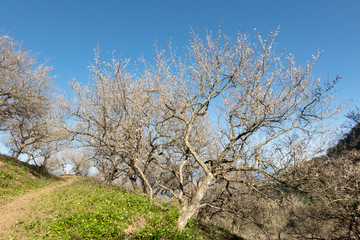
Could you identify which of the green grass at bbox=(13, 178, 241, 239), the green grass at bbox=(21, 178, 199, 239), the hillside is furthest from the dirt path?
the green grass at bbox=(21, 178, 199, 239)

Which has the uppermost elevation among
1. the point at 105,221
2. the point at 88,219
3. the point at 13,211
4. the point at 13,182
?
the point at 105,221

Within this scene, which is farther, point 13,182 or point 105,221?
point 13,182

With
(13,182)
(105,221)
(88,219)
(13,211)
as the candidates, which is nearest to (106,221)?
(105,221)

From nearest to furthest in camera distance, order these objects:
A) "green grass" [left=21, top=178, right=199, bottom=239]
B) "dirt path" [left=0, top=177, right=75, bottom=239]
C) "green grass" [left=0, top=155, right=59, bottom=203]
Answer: "green grass" [left=21, top=178, right=199, bottom=239] → "dirt path" [left=0, top=177, right=75, bottom=239] → "green grass" [left=0, top=155, right=59, bottom=203]

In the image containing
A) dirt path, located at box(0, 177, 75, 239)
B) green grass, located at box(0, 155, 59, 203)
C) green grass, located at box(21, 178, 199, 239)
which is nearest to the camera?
green grass, located at box(21, 178, 199, 239)

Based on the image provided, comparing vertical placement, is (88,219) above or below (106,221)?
below

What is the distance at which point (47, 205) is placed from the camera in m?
9.59

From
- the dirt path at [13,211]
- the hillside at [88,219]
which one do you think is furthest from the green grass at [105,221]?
the dirt path at [13,211]

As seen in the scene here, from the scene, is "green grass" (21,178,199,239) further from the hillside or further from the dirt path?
the dirt path

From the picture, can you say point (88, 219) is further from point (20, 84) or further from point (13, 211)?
point (20, 84)

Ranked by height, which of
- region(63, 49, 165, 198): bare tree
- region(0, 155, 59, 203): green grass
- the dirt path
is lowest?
the dirt path

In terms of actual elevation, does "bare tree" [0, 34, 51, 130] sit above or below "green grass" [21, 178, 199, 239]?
above

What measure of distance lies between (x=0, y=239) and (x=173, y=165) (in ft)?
34.7

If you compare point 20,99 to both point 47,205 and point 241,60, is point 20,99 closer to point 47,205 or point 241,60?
point 47,205
